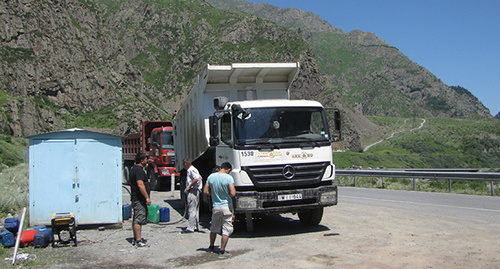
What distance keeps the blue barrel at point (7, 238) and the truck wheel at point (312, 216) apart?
20.3 feet

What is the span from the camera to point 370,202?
15211mm

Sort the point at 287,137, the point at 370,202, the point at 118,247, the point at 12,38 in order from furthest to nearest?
1. the point at 12,38
2. the point at 370,202
3. the point at 287,137
4. the point at 118,247

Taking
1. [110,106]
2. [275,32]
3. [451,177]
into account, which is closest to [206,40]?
[275,32]

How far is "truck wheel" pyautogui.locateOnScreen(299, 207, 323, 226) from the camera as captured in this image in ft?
33.5

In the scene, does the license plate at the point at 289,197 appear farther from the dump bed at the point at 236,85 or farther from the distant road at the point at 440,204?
the distant road at the point at 440,204

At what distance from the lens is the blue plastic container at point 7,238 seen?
8.52 m

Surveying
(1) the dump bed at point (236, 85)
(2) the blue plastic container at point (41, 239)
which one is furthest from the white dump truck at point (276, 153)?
(2) the blue plastic container at point (41, 239)

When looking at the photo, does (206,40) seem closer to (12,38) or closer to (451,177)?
(12,38)

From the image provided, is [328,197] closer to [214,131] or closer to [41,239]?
[214,131]

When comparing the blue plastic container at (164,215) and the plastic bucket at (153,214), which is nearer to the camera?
the plastic bucket at (153,214)

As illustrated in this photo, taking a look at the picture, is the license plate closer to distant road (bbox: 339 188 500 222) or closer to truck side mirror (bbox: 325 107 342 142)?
truck side mirror (bbox: 325 107 342 142)

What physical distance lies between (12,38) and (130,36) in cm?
6234

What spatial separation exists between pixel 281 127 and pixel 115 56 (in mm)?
95334

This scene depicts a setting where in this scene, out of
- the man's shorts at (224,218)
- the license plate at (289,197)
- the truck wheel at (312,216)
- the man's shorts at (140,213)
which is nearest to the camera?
the man's shorts at (224,218)
